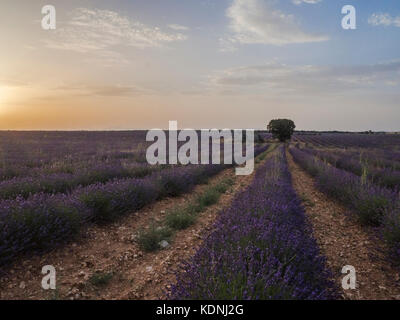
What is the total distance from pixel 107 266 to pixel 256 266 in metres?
1.98

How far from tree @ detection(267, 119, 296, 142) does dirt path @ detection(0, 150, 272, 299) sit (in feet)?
169

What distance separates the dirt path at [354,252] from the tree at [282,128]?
1933 inches

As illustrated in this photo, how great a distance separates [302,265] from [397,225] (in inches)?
70.1

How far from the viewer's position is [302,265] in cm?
223

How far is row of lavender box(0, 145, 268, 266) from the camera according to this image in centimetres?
295

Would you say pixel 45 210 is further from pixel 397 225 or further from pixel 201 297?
pixel 397 225

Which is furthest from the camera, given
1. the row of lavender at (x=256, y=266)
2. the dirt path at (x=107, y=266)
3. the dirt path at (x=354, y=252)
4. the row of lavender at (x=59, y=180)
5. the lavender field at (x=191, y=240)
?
the row of lavender at (x=59, y=180)

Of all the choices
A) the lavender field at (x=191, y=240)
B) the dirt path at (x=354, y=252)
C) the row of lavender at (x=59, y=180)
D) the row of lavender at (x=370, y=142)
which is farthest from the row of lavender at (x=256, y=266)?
the row of lavender at (x=370, y=142)

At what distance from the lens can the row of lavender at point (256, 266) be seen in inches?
69.2

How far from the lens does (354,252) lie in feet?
12.0

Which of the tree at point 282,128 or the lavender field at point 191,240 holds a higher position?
the tree at point 282,128

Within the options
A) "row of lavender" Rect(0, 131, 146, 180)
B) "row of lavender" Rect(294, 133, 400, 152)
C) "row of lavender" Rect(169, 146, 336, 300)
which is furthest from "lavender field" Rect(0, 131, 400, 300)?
"row of lavender" Rect(294, 133, 400, 152)
